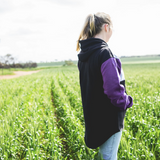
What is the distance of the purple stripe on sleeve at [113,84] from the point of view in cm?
133

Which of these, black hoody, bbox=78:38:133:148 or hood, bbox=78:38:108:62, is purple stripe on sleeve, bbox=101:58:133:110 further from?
hood, bbox=78:38:108:62

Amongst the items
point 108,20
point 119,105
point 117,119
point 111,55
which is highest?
point 108,20

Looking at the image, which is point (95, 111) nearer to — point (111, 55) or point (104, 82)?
point (104, 82)

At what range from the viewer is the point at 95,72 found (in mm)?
1455

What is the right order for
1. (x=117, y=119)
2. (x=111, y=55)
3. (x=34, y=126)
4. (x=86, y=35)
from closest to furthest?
(x=111, y=55) < (x=117, y=119) < (x=86, y=35) < (x=34, y=126)

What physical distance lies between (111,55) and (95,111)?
61 centimetres

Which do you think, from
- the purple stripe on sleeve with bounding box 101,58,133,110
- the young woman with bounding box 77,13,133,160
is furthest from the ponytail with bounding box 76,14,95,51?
the purple stripe on sleeve with bounding box 101,58,133,110

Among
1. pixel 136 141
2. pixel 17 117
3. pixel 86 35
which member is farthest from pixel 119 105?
pixel 17 117

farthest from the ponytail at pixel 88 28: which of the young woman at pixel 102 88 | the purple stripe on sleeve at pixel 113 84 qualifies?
the purple stripe on sleeve at pixel 113 84

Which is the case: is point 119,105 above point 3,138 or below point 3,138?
above

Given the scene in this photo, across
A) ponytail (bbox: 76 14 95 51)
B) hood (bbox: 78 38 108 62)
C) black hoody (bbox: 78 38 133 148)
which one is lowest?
black hoody (bbox: 78 38 133 148)

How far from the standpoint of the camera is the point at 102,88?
1.50m

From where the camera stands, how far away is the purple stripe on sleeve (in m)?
1.33

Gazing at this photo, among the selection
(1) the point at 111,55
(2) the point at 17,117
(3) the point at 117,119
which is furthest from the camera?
(2) the point at 17,117
